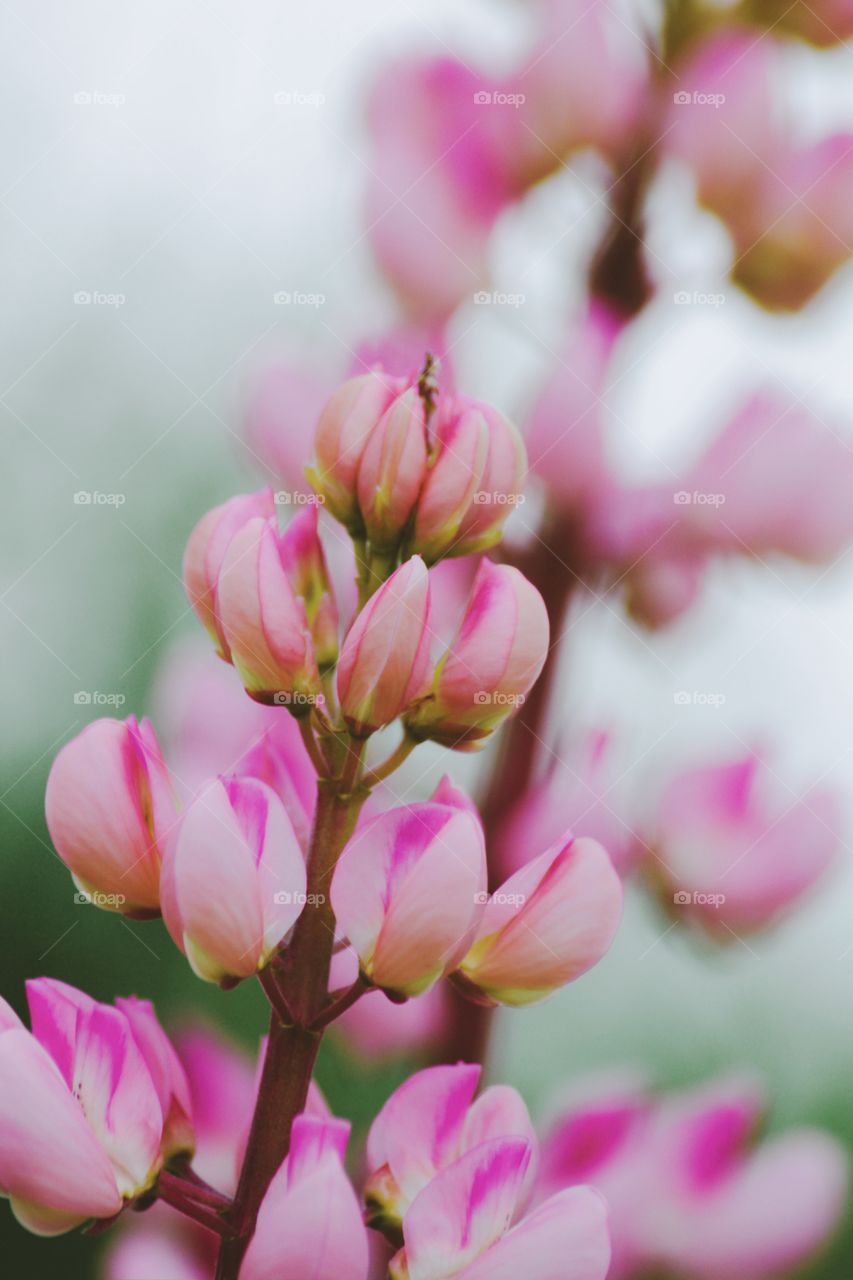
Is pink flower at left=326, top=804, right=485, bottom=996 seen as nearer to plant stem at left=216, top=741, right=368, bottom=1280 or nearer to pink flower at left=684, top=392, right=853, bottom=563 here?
plant stem at left=216, top=741, right=368, bottom=1280

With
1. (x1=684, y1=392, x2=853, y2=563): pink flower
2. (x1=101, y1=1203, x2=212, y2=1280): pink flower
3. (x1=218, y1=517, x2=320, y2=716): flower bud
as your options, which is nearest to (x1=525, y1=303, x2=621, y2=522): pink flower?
(x1=684, y1=392, x2=853, y2=563): pink flower

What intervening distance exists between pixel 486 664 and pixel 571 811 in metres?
0.09

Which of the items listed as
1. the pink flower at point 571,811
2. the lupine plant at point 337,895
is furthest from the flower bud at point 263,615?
the pink flower at point 571,811

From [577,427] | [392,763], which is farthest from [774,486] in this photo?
[392,763]

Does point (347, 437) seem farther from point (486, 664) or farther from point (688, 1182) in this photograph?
point (688, 1182)

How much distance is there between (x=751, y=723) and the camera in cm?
48

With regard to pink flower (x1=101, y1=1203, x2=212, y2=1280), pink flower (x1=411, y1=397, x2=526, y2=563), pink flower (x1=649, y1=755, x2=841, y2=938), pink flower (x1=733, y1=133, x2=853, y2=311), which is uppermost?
pink flower (x1=733, y1=133, x2=853, y2=311)

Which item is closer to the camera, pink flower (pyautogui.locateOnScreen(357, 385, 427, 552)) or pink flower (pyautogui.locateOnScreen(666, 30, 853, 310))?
pink flower (pyautogui.locateOnScreen(357, 385, 427, 552))

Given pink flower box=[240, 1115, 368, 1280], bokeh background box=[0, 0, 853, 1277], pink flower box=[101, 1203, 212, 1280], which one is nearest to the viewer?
pink flower box=[240, 1115, 368, 1280]

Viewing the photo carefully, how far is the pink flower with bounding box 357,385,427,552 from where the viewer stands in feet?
0.91

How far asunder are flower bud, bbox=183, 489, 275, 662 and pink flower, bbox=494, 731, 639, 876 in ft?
0.36

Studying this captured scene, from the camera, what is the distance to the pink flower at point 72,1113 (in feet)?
0.79

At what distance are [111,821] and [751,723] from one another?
0.29 m

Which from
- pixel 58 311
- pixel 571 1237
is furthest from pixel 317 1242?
pixel 58 311
